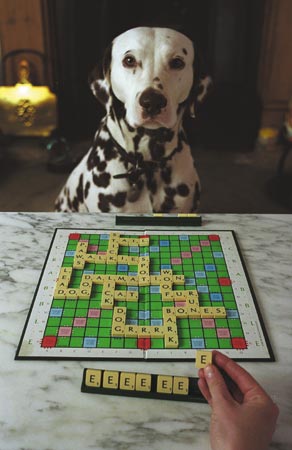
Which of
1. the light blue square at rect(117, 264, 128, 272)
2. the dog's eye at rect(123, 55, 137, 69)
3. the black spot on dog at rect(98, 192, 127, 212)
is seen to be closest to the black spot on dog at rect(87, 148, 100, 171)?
the black spot on dog at rect(98, 192, 127, 212)

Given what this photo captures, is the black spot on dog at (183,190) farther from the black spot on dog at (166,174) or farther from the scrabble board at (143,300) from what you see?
the scrabble board at (143,300)

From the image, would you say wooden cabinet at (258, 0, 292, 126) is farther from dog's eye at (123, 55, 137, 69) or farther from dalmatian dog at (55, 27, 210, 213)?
dog's eye at (123, 55, 137, 69)

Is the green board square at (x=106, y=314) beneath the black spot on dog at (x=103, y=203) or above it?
above

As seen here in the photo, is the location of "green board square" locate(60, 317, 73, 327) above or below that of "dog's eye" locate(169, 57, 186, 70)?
below

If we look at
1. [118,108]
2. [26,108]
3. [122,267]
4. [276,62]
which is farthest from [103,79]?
[276,62]

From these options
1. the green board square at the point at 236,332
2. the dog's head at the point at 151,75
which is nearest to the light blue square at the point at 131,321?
the green board square at the point at 236,332

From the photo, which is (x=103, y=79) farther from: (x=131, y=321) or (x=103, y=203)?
(x=131, y=321)
